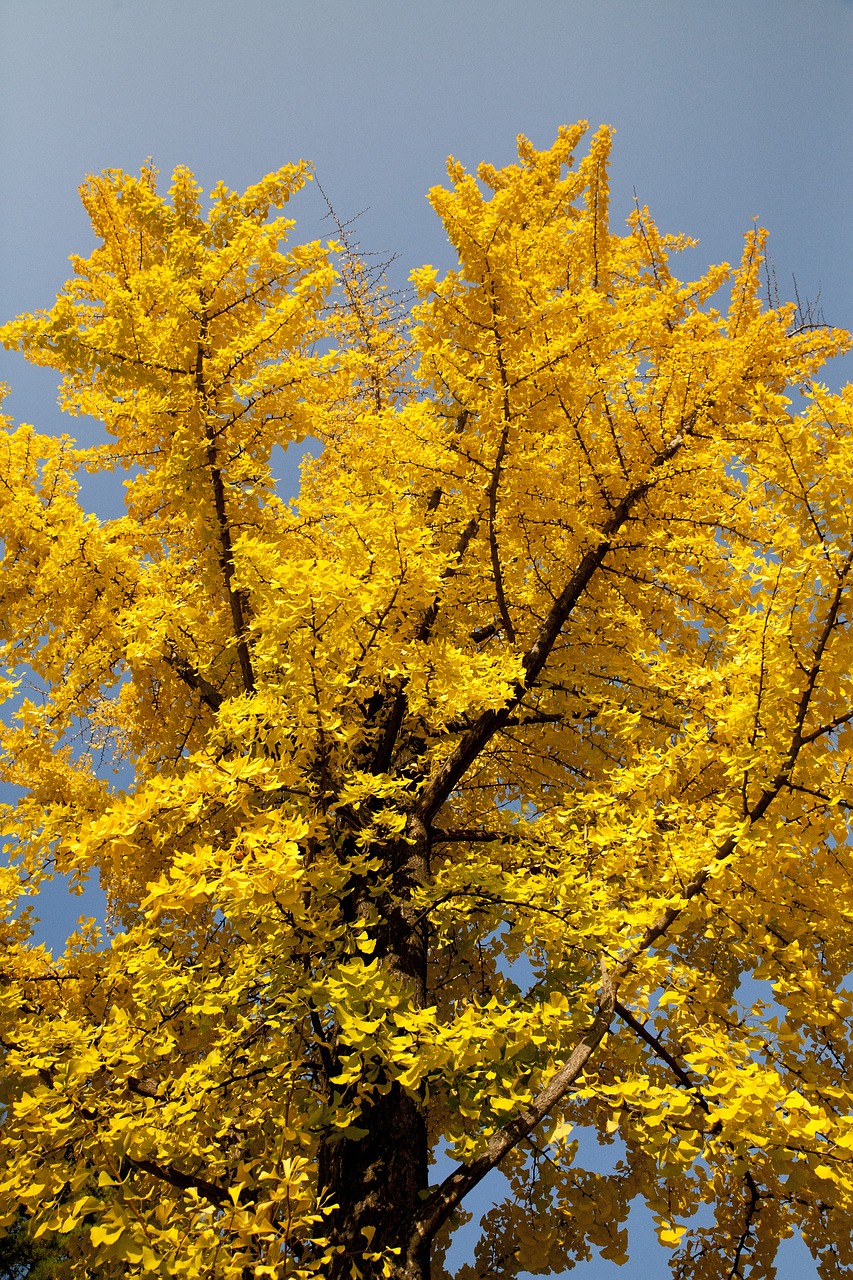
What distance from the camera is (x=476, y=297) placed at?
3.95 m

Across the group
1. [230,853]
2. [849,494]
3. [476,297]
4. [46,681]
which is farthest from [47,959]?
[849,494]

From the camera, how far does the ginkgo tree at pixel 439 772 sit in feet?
8.40

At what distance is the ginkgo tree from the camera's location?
8.40ft

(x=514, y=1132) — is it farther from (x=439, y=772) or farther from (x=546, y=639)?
(x=546, y=639)

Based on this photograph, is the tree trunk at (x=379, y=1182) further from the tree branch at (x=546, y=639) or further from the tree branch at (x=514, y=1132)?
the tree branch at (x=546, y=639)

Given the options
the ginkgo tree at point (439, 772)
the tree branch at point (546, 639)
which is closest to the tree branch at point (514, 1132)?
the ginkgo tree at point (439, 772)

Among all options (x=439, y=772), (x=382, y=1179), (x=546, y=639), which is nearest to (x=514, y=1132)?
(x=382, y=1179)

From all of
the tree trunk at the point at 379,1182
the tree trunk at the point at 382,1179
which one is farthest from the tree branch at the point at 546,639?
the tree trunk at the point at 379,1182

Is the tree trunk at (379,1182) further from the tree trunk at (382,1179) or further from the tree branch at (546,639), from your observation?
the tree branch at (546,639)

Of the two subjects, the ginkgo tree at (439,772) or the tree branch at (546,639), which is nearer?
the ginkgo tree at (439,772)

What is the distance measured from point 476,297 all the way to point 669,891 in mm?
3076

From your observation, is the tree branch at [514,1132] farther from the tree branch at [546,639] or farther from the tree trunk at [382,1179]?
the tree branch at [546,639]

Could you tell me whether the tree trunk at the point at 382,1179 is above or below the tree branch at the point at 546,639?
below

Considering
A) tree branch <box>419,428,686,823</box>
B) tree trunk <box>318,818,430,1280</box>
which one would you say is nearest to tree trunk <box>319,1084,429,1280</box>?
tree trunk <box>318,818,430,1280</box>
